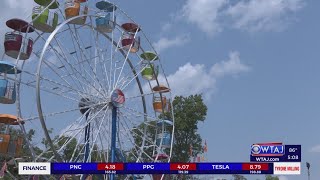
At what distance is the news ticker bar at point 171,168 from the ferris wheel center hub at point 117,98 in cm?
653

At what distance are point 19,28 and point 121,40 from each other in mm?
7789

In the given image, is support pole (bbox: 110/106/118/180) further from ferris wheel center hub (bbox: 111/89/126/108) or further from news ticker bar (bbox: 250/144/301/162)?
news ticker bar (bbox: 250/144/301/162)

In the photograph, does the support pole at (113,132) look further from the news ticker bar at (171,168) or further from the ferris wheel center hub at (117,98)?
the news ticker bar at (171,168)

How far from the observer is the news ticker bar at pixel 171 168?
2692 centimetres

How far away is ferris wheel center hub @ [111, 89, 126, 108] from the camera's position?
3344cm

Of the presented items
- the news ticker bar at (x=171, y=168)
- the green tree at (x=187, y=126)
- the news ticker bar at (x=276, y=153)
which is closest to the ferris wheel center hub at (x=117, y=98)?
the news ticker bar at (x=171, y=168)

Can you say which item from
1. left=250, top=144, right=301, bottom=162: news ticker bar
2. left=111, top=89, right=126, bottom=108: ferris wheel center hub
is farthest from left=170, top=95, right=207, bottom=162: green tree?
left=250, top=144, right=301, bottom=162: news ticker bar

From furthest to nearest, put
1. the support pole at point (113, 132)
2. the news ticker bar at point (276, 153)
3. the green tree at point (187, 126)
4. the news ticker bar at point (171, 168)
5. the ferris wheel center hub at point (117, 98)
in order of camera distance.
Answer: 1. the green tree at point (187, 126)
2. the ferris wheel center hub at point (117, 98)
3. the support pole at point (113, 132)
4. the news ticker bar at point (276, 153)
5. the news ticker bar at point (171, 168)

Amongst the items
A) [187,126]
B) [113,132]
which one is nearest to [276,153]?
[113,132]

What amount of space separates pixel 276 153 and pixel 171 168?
5.10m

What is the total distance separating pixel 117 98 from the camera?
111 feet

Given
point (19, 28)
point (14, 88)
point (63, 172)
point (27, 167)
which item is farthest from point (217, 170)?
point (19, 28)

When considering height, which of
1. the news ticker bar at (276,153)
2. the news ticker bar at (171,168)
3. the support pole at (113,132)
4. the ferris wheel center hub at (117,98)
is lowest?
the news ticker bar at (171,168)

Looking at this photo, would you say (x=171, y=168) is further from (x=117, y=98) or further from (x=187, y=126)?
(x=187, y=126)
